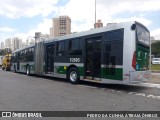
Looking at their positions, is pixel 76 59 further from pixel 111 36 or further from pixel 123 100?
pixel 123 100

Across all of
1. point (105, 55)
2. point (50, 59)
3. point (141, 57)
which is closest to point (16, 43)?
point (50, 59)

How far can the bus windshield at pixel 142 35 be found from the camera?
10875mm

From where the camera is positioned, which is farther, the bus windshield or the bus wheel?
the bus wheel

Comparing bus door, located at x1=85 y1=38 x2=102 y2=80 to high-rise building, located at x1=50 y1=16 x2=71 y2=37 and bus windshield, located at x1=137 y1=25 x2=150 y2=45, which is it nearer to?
bus windshield, located at x1=137 y1=25 x2=150 y2=45

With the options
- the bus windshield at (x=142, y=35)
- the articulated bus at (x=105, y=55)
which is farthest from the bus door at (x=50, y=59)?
the bus windshield at (x=142, y=35)

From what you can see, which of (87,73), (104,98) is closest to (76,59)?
(87,73)

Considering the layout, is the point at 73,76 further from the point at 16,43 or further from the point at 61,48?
the point at 16,43

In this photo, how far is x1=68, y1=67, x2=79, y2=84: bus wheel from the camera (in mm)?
13620

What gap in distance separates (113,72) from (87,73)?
86.8 inches

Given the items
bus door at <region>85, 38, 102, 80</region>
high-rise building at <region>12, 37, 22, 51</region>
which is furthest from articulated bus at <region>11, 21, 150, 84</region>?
high-rise building at <region>12, 37, 22, 51</region>

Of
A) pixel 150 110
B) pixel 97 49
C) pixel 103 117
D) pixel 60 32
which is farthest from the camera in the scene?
pixel 60 32

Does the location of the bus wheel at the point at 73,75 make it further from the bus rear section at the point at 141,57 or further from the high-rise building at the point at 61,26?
the high-rise building at the point at 61,26

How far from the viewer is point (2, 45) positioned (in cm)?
12150

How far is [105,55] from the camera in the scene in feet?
37.3
